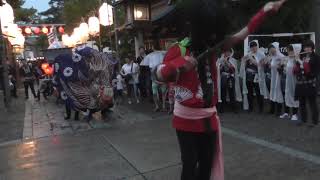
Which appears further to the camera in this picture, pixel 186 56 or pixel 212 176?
pixel 212 176

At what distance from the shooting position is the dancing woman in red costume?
343 centimetres

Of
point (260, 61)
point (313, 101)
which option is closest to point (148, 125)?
point (260, 61)

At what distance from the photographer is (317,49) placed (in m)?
12.2

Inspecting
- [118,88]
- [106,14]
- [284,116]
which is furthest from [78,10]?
[284,116]

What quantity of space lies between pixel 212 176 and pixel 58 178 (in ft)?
9.15

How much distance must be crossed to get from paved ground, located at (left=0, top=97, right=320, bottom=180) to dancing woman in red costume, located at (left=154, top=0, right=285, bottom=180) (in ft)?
5.75

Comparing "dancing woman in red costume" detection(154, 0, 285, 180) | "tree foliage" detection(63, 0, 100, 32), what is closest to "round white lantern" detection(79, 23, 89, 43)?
"tree foliage" detection(63, 0, 100, 32)

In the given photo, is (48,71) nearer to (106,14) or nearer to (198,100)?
(106,14)

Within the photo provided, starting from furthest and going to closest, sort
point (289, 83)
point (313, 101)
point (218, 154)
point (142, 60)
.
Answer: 1. point (142, 60)
2. point (289, 83)
3. point (313, 101)
4. point (218, 154)

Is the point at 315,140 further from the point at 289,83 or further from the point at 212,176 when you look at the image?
the point at 212,176

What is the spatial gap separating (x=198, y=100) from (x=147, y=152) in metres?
3.62

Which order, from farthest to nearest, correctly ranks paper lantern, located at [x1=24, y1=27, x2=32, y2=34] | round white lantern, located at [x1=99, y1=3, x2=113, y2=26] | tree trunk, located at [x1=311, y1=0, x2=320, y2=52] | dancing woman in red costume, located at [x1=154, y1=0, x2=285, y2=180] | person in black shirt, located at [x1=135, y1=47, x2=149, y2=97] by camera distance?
paper lantern, located at [x1=24, y1=27, x2=32, y2=34], round white lantern, located at [x1=99, y1=3, x2=113, y2=26], person in black shirt, located at [x1=135, y1=47, x2=149, y2=97], tree trunk, located at [x1=311, y1=0, x2=320, y2=52], dancing woman in red costume, located at [x1=154, y1=0, x2=285, y2=180]

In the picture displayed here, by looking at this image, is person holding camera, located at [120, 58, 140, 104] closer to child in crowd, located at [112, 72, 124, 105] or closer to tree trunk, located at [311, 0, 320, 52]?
child in crowd, located at [112, 72, 124, 105]

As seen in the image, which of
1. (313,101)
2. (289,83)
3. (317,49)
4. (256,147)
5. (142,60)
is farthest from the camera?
(142,60)
